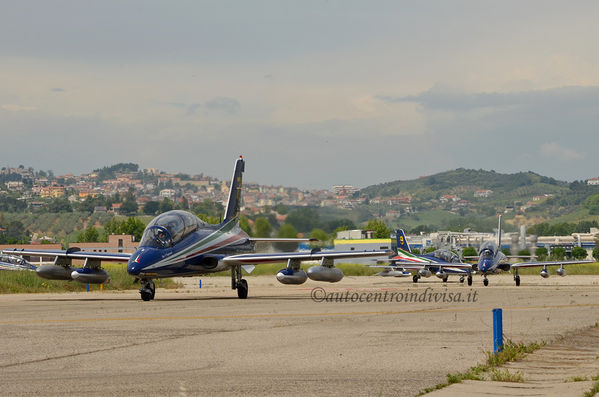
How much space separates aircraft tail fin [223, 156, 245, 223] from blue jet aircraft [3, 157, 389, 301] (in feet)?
10.5

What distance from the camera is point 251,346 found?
44.2 ft

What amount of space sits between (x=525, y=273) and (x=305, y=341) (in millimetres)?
68515

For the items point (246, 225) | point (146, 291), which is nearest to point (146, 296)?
point (146, 291)

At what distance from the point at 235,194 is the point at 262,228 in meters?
8.79

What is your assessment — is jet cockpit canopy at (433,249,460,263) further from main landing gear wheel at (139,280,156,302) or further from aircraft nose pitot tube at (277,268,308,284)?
main landing gear wheel at (139,280,156,302)

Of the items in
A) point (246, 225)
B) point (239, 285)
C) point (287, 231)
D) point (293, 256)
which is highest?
point (246, 225)

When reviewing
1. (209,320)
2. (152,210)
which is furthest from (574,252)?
(209,320)

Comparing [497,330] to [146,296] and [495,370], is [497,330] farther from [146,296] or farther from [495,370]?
[146,296]

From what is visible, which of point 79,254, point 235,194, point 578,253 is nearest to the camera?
point 79,254

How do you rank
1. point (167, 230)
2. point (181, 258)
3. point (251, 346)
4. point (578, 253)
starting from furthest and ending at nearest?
1. point (578, 253)
2. point (181, 258)
3. point (167, 230)
4. point (251, 346)

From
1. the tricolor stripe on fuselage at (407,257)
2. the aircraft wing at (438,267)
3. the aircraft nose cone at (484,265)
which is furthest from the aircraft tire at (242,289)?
the tricolor stripe on fuselage at (407,257)

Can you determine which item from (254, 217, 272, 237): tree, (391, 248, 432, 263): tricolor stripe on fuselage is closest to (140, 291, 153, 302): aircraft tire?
(254, 217, 272, 237): tree

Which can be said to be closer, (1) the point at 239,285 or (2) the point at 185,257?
(2) the point at 185,257

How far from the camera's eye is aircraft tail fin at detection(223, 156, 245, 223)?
33219 mm
